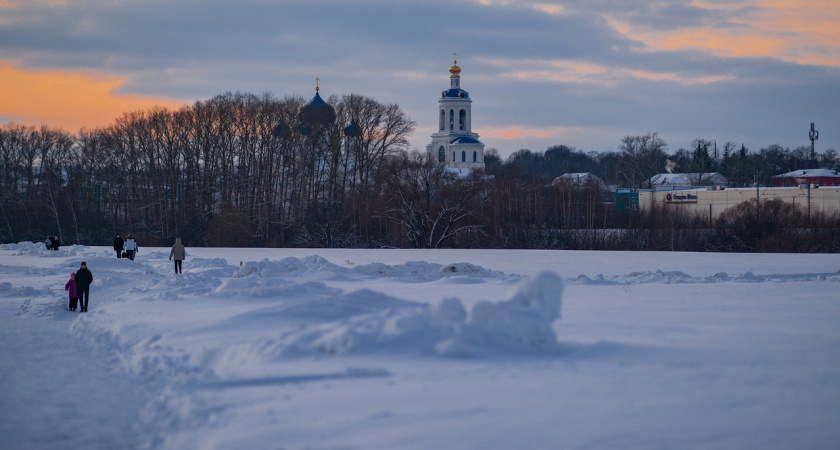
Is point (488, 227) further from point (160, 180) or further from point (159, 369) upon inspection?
point (159, 369)

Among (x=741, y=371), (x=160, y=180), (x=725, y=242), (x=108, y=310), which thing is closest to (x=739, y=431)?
(x=741, y=371)

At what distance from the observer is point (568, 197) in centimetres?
6309

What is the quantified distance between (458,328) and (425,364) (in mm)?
953

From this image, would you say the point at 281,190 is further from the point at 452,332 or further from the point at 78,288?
the point at 452,332

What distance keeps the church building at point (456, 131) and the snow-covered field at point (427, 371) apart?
112998 millimetres

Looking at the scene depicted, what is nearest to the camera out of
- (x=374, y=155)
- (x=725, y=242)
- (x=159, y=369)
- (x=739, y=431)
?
(x=739, y=431)

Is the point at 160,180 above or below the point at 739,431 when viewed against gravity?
above

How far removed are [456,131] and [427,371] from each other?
124 m

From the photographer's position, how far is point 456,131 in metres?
132

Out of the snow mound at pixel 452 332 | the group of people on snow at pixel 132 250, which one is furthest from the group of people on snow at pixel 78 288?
the group of people on snow at pixel 132 250

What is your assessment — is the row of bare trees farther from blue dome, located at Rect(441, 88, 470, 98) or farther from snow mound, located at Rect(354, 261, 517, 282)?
blue dome, located at Rect(441, 88, 470, 98)

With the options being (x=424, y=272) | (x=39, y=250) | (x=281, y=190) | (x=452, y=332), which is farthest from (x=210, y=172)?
(x=452, y=332)

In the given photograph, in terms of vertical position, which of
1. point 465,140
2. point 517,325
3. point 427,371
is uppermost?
point 465,140

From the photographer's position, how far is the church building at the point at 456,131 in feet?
424
